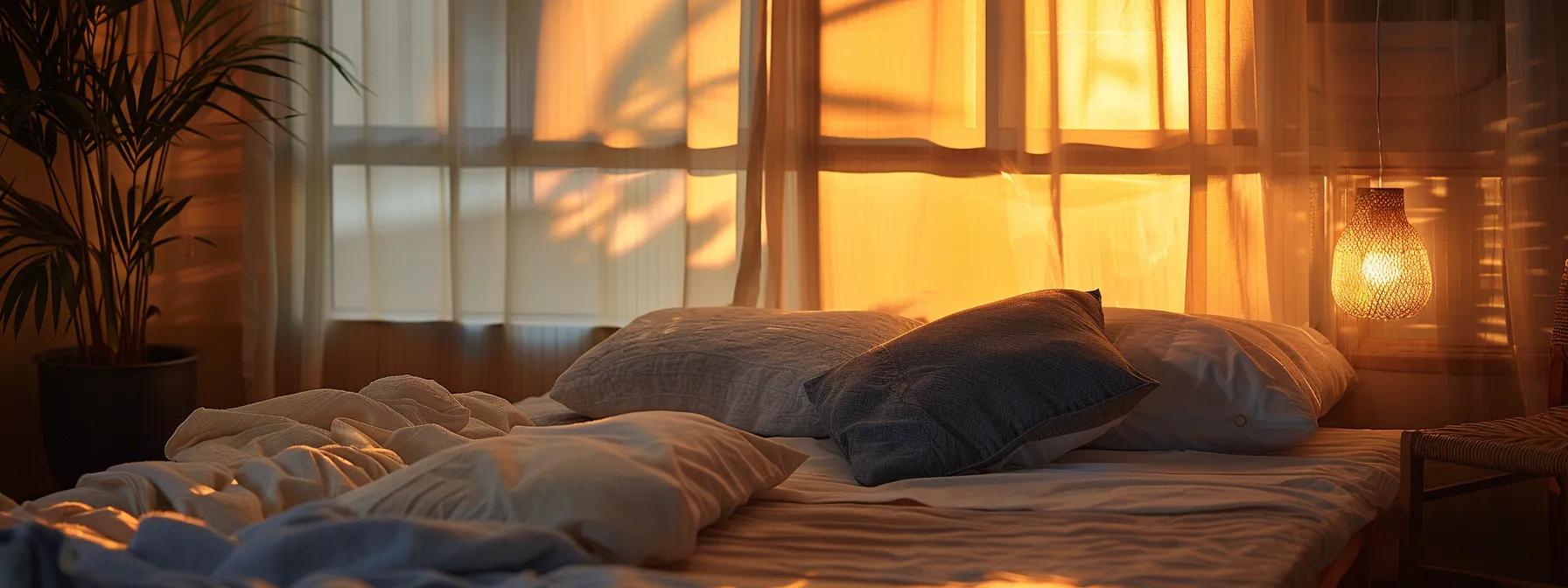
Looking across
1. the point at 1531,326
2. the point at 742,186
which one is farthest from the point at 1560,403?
the point at 742,186

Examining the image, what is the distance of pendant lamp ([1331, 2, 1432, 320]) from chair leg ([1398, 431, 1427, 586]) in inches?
19.3

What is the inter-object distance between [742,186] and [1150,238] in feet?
3.13

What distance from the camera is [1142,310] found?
7.96 feet

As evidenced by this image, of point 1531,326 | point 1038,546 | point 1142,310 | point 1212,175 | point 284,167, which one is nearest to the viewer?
point 1038,546

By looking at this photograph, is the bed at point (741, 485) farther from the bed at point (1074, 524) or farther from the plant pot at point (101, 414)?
the plant pot at point (101, 414)

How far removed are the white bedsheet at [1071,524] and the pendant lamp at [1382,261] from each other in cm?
52

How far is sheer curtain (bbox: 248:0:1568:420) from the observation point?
2783 millimetres

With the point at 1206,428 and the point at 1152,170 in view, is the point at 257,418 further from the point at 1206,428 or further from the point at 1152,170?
the point at 1152,170

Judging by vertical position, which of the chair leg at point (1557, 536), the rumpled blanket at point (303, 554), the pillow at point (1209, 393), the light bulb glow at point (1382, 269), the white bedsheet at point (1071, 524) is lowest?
the chair leg at point (1557, 536)

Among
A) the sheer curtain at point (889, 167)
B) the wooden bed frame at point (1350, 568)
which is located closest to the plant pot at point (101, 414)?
the sheer curtain at point (889, 167)

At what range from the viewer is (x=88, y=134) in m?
3.22

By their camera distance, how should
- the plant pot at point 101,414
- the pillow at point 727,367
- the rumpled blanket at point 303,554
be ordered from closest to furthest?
the rumpled blanket at point 303,554
the pillow at point 727,367
the plant pot at point 101,414

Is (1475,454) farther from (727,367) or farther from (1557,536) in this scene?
(727,367)

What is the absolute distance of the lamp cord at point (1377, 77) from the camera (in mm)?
2787
